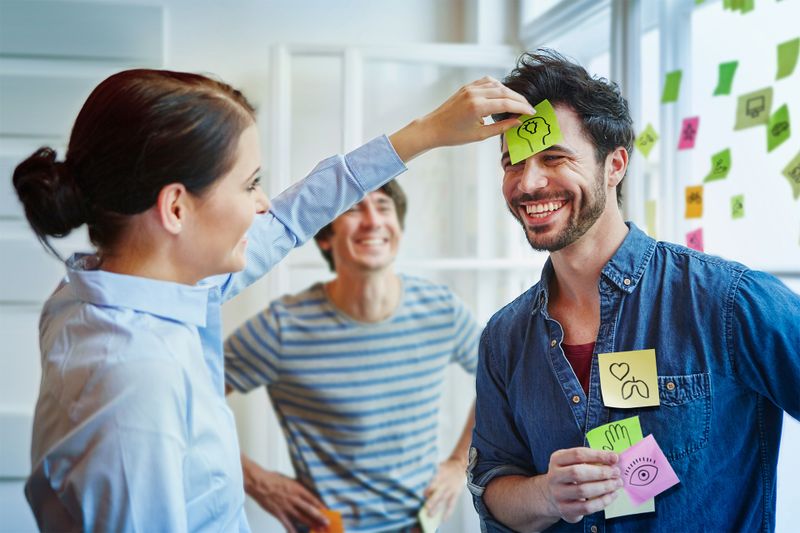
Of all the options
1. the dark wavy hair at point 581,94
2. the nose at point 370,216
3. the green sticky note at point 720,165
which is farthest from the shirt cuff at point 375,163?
the green sticky note at point 720,165

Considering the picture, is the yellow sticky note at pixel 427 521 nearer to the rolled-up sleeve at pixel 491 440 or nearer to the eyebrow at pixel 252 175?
the rolled-up sleeve at pixel 491 440

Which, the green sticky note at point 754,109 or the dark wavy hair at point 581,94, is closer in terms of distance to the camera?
the dark wavy hair at point 581,94

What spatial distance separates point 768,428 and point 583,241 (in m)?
0.40

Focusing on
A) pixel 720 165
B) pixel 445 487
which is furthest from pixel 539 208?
pixel 445 487

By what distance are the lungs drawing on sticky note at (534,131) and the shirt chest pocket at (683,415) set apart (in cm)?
41

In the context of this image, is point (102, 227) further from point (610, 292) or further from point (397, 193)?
point (397, 193)

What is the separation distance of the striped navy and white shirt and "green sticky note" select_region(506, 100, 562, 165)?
1.00 metres

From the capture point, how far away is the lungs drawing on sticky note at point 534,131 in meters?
1.26

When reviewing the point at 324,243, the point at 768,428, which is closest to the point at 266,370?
the point at 324,243

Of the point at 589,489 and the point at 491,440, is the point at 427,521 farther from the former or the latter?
the point at 589,489

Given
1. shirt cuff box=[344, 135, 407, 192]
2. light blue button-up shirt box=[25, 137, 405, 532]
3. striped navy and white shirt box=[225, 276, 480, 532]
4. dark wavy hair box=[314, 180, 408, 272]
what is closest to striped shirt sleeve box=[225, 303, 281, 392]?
striped navy and white shirt box=[225, 276, 480, 532]

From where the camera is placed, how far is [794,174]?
1642 millimetres

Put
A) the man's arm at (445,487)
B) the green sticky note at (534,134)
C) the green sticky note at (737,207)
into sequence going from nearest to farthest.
Answer: 1. the green sticky note at (534,134)
2. the green sticky note at (737,207)
3. the man's arm at (445,487)

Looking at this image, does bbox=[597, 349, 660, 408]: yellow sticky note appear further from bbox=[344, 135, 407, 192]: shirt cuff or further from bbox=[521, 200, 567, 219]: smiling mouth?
bbox=[344, 135, 407, 192]: shirt cuff
